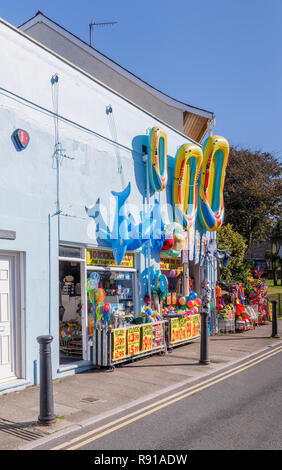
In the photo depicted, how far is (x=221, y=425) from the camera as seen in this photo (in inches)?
257

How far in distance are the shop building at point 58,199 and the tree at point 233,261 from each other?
987cm

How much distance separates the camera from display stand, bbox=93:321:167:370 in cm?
1039

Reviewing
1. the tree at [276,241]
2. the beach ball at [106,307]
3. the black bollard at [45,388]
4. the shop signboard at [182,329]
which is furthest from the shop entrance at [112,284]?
the tree at [276,241]

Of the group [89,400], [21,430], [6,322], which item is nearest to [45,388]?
[21,430]

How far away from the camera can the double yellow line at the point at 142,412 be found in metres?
6.07

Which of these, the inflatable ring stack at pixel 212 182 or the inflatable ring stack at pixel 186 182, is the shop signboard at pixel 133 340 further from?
the inflatable ring stack at pixel 212 182

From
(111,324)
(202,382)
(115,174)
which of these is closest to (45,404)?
(202,382)

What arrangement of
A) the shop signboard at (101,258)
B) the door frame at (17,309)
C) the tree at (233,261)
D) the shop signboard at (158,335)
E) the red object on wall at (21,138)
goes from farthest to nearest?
the tree at (233,261) → the shop signboard at (158,335) → the shop signboard at (101,258) → the red object on wall at (21,138) → the door frame at (17,309)

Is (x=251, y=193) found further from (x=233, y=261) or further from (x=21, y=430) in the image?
(x=21, y=430)

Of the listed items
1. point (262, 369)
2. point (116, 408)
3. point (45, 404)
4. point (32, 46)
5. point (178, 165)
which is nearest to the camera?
point (45, 404)

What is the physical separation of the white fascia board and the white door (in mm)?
10114

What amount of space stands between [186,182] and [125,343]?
6.68m
